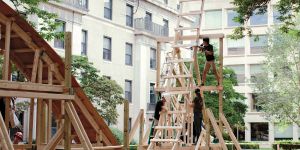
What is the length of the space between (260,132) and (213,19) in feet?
51.0

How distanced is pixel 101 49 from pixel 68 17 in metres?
5.00

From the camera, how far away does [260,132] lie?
62.9m

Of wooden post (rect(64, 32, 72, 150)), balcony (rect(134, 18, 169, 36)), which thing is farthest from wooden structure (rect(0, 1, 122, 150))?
balcony (rect(134, 18, 169, 36))

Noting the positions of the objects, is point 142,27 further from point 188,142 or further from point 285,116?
point 188,142

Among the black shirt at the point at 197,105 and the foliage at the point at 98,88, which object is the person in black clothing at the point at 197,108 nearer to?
the black shirt at the point at 197,105

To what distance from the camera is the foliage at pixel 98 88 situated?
3259 cm

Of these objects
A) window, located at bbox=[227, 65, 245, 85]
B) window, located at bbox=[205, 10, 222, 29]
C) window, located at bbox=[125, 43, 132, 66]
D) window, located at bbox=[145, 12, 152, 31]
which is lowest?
window, located at bbox=[227, 65, 245, 85]

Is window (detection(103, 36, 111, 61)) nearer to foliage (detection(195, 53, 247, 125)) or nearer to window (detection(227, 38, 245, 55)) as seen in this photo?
foliage (detection(195, 53, 247, 125))

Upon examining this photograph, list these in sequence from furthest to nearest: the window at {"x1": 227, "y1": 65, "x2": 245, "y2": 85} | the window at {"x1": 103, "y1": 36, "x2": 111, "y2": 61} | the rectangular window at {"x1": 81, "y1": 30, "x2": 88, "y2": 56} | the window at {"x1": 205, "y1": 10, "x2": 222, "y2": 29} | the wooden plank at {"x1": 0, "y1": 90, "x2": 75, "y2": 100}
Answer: the window at {"x1": 205, "y1": 10, "x2": 222, "y2": 29}
the window at {"x1": 227, "y1": 65, "x2": 245, "y2": 85}
the window at {"x1": 103, "y1": 36, "x2": 111, "y2": 61}
the rectangular window at {"x1": 81, "y1": 30, "x2": 88, "y2": 56}
the wooden plank at {"x1": 0, "y1": 90, "x2": 75, "y2": 100}

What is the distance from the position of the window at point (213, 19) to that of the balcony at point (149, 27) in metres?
20.1

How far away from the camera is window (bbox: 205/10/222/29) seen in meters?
66.8

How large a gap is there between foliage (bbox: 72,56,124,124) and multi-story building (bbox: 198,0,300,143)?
3052cm

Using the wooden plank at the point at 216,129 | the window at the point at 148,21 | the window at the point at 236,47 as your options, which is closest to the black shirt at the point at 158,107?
the wooden plank at the point at 216,129

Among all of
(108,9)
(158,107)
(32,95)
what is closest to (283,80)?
(108,9)
